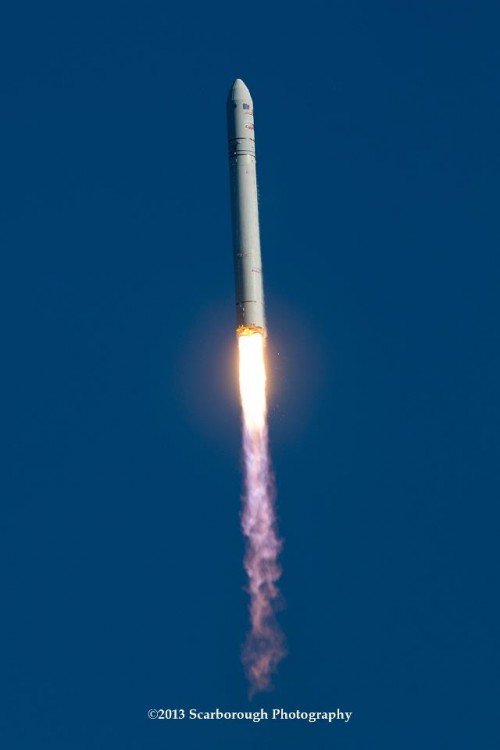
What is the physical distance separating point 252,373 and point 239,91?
28.6 ft

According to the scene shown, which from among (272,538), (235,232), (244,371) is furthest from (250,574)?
(235,232)

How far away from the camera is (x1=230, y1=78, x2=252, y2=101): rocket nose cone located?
226 feet

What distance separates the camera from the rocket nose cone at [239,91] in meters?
68.8

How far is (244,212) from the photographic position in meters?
67.7

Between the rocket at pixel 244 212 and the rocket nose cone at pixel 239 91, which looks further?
the rocket nose cone at pixel 239 91

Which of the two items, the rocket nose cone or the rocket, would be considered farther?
the rocket nose cone

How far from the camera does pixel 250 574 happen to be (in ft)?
235

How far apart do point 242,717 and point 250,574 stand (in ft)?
14.9

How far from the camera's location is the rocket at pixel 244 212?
218 feet

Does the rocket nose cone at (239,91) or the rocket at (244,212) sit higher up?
the rocket nose cone at (239,91)

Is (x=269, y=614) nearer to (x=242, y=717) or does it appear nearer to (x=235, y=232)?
(x=242, y=717)

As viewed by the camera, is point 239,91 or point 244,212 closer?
point 244,212

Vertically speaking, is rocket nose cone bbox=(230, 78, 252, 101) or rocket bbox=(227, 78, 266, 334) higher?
rocket nose cone bbox=(230, 78, 252, 101)

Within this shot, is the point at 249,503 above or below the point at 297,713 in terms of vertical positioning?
above
